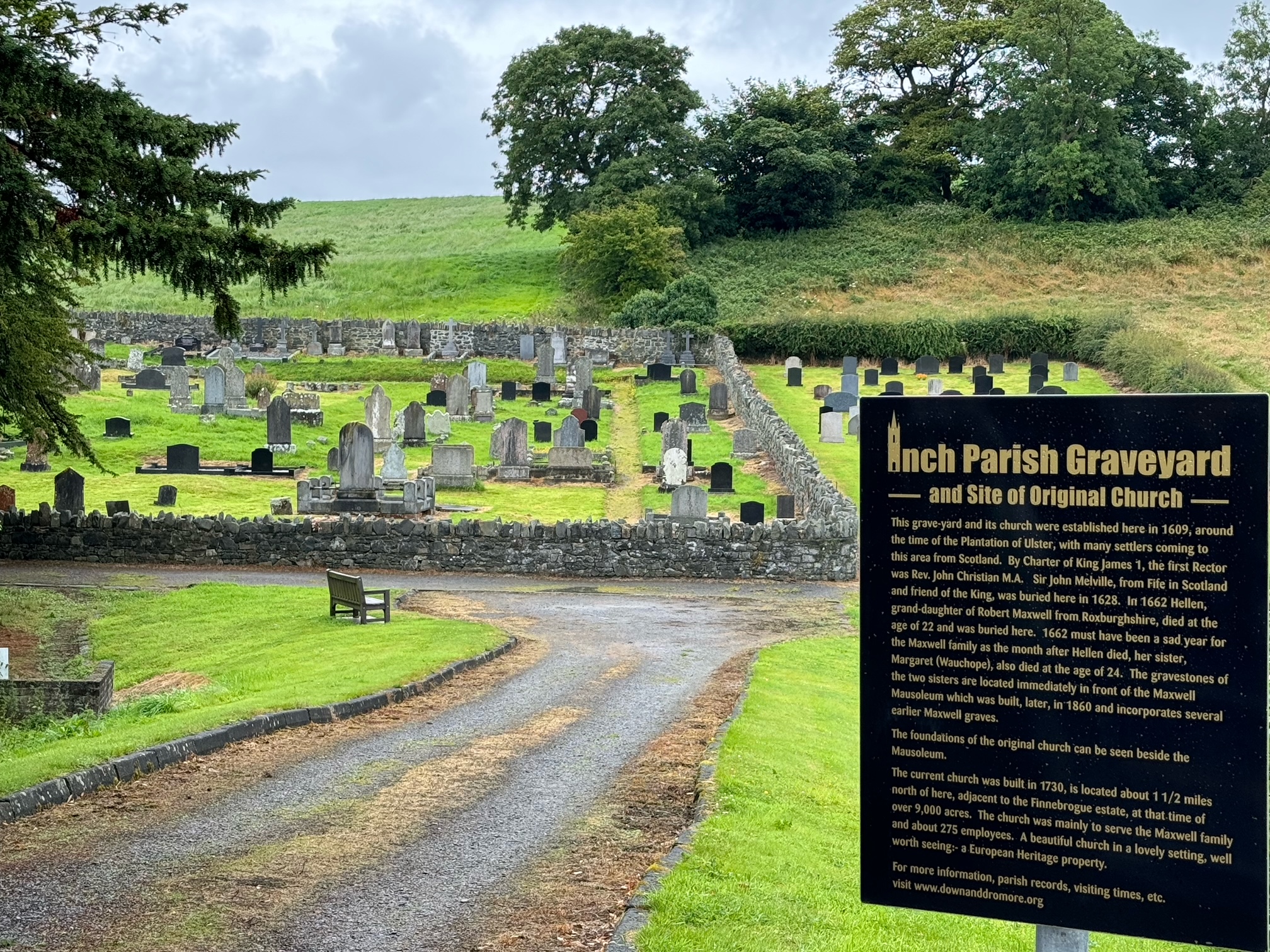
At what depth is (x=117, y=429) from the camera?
37.9m

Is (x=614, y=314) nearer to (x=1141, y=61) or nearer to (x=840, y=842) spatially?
(x=1141, y=61)

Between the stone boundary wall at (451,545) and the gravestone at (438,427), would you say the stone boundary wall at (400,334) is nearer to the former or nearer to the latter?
the gravestone at (438,427)

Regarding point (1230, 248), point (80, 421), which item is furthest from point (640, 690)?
point (1230, 248)

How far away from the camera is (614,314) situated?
6462cm

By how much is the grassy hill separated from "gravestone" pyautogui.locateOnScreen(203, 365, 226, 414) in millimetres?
25373

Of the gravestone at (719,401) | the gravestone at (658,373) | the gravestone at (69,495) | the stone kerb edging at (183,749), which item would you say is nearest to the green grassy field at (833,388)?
the gravestone at (719,401)

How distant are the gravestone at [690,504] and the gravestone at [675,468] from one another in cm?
451

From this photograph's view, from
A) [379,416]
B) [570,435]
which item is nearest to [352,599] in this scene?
[570,435]

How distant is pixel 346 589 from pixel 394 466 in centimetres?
1054

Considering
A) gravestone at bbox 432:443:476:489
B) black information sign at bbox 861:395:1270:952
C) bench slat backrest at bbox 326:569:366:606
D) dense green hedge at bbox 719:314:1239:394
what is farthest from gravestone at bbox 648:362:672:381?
black information sign at bbox 861:395:1270:952

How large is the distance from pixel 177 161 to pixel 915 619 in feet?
32.6

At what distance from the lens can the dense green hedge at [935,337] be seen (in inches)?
2253

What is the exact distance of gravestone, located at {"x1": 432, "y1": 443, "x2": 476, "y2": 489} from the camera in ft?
110

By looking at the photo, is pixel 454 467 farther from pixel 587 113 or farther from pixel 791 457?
pixel 587 113
